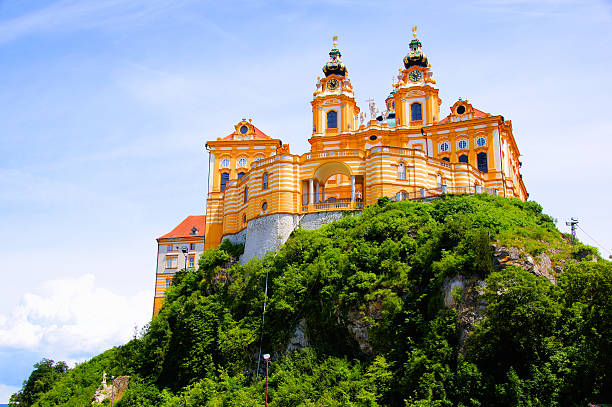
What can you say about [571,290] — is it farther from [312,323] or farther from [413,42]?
[413,42]

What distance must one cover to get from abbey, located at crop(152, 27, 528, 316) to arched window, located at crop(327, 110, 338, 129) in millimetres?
108

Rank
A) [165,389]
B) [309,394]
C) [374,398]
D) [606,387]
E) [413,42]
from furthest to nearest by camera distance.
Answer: [413,42] → [165,389] → [309,394] → [374,398] → [606,387]

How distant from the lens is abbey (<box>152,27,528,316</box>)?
53781 millimetres

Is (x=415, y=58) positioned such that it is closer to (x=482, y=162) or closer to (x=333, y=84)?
(x=333, y=84)

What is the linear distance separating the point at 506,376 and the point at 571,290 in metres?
5.45

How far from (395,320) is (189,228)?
138 feet

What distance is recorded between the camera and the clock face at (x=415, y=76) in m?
70.6

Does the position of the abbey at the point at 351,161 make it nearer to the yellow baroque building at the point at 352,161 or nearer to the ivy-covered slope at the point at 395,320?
the yellow baroque building at the point at 352,161

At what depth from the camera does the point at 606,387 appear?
30.3 m

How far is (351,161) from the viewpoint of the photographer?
55062mm

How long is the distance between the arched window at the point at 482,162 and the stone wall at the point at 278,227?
56.1ft

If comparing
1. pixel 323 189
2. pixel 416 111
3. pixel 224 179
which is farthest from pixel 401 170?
pixel 224 179

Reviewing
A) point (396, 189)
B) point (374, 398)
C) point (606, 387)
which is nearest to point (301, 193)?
point (396, 189)

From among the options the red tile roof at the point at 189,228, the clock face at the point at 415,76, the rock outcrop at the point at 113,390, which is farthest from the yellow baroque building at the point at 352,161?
the rock outcrop at the point at 113,390
